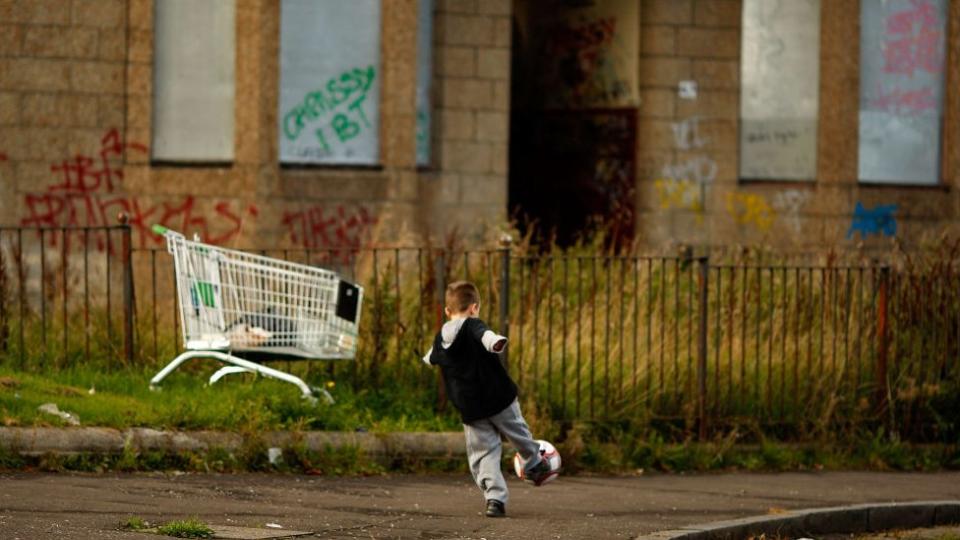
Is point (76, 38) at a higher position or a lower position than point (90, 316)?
higher

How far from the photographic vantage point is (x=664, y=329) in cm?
1327

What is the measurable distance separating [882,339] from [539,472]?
436cm

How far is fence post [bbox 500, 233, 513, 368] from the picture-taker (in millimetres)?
12273

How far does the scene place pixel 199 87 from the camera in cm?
1831

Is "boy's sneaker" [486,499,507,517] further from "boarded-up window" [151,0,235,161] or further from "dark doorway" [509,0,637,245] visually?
"dark doorway" [509,0,637,245]

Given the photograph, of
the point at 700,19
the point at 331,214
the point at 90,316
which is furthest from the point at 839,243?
the point at 90,316

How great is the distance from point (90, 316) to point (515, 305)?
298 cm

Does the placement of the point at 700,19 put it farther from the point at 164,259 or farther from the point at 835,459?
the point at 835,459

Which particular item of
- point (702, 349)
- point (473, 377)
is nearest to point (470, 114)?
point (702, 349)

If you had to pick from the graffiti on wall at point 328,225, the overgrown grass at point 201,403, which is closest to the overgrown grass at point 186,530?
the overgrown grass at point 201,403

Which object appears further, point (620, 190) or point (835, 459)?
point (620, 190)

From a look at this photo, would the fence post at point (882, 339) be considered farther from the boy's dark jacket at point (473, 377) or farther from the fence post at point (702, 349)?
the boy's dark jacket at point (473, 377)

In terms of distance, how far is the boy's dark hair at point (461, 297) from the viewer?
974 cm

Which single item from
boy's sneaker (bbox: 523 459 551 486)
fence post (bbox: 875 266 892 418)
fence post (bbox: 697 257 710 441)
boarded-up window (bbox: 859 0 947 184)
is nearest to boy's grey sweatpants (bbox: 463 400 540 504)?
boy's sneaker (bbox: 523 459 551 486)
